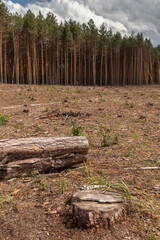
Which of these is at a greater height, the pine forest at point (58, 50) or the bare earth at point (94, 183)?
the pine forest at point (58, 50)

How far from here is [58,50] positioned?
129 feet

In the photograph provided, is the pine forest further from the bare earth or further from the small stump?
the small stump

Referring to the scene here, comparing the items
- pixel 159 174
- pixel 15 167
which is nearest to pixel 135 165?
pixel 159 174

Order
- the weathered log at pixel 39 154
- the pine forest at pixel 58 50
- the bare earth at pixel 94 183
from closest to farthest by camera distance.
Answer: the bare earth at pixel 94 183 → the weathered log at pixel 39 154 → the pine forest at pixel 58 50

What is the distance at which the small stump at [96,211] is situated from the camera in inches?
98.9

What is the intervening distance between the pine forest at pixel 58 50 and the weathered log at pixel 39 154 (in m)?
29.2

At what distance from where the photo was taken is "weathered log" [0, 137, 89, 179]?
12.8 feet

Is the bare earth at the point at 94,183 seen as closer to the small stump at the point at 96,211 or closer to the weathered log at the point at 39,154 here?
the small stump at the point at 96,211

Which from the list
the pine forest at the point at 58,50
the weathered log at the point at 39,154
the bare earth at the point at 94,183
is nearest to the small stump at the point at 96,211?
the bare earth at the point at 94,183

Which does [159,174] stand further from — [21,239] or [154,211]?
A: [21,239]

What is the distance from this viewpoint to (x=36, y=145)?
4.09m

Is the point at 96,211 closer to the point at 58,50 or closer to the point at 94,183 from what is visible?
the point at 94,183

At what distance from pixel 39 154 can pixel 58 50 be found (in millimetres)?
38442

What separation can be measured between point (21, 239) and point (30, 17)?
36.4 m
